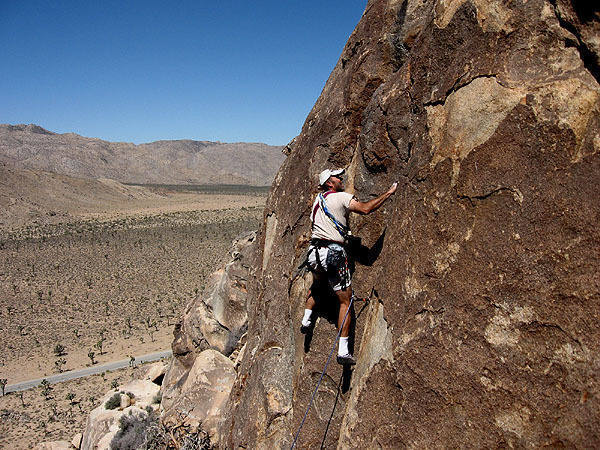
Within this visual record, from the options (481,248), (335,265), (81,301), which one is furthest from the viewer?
(81,301)

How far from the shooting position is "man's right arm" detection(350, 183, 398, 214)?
5.29 meters

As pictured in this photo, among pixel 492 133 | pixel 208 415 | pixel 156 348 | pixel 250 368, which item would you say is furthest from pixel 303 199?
pixel 156 348

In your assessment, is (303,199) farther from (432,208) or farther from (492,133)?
(492,133)

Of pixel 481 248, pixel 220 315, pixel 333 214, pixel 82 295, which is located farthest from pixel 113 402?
pixel 82 295

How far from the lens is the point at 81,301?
31.1 m

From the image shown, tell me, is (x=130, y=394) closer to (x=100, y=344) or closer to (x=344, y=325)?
(x=344, y=325)

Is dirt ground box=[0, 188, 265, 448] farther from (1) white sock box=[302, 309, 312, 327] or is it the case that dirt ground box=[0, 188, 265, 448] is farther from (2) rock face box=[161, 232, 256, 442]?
(1) white sock box=[302, 309, 312, 327]

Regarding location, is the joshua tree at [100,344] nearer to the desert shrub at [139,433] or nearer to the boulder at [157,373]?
the boulder at [157,373]

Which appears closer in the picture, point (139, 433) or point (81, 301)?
point (139, 433)

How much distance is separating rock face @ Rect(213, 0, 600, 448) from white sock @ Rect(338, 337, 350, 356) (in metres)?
0.22

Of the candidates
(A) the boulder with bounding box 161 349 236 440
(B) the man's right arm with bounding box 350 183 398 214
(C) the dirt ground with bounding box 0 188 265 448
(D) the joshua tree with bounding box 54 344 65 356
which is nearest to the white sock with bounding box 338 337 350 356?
(B) the man's right arm with bounding box 350 183 398 214

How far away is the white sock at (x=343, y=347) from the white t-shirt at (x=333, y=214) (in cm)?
125

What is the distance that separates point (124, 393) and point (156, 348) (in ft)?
36.1

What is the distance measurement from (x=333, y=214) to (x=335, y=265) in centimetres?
66
